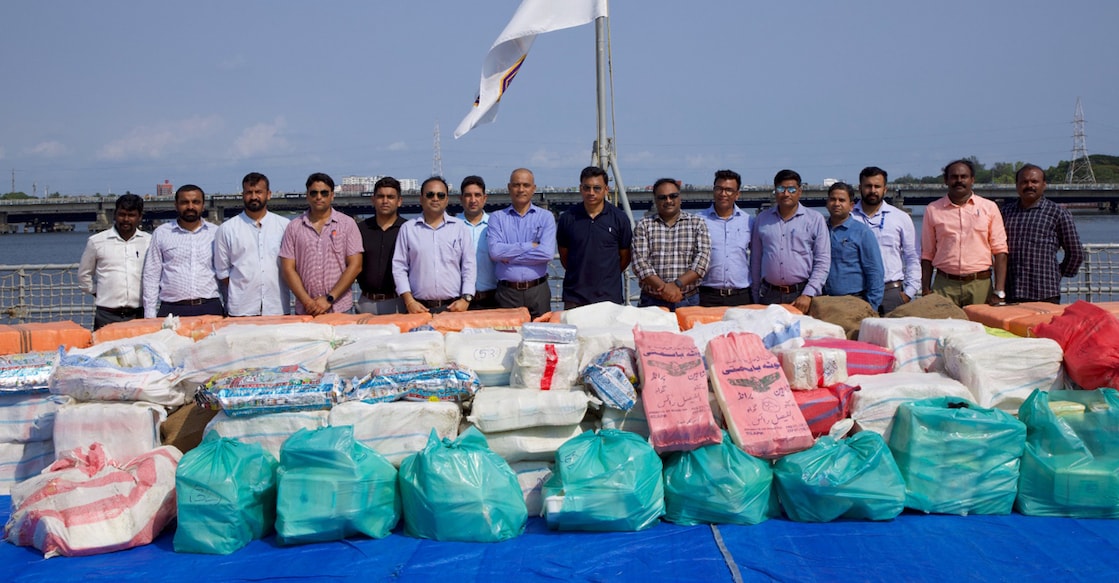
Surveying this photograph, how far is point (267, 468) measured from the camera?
3.58 meters

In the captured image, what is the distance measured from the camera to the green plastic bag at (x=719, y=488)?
11.5ft

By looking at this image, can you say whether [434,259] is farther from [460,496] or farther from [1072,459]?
[1072,459]

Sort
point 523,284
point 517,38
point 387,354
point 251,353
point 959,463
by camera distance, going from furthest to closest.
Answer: point 517,38
point 523,284
point 251,353
point 387,354
point 959,463

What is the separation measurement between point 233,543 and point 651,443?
185 cm

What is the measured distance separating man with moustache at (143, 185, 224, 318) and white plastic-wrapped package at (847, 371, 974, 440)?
4447mm

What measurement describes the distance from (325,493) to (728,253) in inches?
139

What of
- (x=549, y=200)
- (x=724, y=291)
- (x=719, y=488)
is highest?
(x=549, y=200)

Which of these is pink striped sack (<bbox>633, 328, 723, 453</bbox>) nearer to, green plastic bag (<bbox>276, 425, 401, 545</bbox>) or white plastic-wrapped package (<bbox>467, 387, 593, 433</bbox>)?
white plastic-wrapped package (<bbox>467, 387, 593, 433</bbox>)

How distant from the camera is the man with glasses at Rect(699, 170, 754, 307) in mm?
5914

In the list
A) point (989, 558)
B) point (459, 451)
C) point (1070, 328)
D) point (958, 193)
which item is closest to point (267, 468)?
point (459, 451)

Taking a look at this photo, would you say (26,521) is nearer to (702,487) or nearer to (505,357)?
(505,357)

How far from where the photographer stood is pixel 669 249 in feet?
19.0

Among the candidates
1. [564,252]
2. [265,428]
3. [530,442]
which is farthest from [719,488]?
[564,252]

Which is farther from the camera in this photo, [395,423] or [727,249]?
[727,249]
